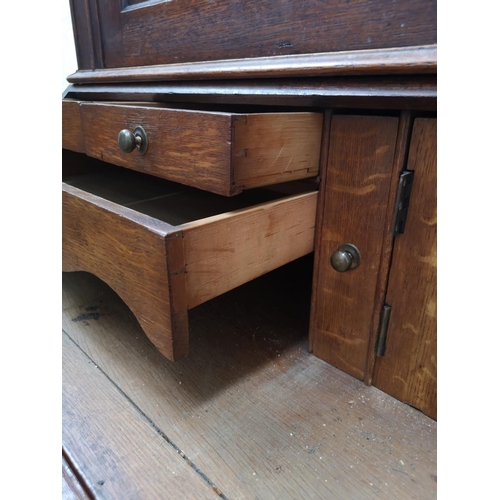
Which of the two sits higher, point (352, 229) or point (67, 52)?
point (67, 52)

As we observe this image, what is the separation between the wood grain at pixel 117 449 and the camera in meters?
0.44

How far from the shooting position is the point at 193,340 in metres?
0.72

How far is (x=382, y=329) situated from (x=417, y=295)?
8cm

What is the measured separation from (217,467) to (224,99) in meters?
0.51

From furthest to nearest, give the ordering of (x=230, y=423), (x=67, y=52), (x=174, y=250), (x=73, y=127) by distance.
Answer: (x=67, y=52) → (x=73, y=127) → (x=230, y=423) → (x=174, y=250)

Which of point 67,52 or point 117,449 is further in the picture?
point 67,52

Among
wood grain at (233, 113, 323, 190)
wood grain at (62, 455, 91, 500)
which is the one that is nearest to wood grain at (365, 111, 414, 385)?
wood grain at (233, 113, 323, 190)

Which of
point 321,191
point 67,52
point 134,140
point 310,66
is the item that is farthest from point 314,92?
point 67,52

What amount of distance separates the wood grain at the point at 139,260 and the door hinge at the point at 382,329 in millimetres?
273

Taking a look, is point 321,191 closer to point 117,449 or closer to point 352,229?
point 352,229

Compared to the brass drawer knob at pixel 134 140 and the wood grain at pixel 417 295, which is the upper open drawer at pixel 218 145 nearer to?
the brass drawer knob at pixel 134 140

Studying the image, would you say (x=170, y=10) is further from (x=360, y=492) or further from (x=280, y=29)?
(x=360, y=492)

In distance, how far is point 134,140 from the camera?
55 centimetres

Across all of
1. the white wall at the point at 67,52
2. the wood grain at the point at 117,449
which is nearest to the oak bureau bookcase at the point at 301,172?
the wood grain at the point at 117,449
